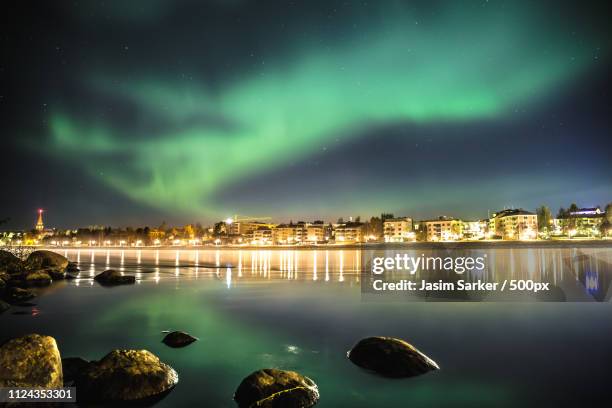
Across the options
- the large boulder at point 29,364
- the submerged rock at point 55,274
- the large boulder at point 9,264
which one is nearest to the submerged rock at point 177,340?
the large boulder at point 29,364

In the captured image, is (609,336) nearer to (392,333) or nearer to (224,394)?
(392,333)

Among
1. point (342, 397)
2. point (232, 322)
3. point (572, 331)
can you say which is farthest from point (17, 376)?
point (572, 331)

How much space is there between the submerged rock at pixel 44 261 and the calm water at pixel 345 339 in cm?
1820

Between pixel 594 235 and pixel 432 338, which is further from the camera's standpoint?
pixel 594 235

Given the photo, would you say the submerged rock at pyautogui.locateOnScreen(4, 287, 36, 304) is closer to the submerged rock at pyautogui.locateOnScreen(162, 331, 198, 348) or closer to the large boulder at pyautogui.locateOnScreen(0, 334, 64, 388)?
the submerged rock at pyautogui.locateOnScreen(162, 331, 198, 348)

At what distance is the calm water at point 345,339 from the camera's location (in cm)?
1158

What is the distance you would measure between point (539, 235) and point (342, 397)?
21569 cm

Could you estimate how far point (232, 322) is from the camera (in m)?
21.9

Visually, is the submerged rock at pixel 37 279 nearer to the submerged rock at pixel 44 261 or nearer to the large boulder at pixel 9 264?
the large boulder at pixel 9 264

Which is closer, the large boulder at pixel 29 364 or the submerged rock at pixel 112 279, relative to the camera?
the large boulder at pixel 29 364

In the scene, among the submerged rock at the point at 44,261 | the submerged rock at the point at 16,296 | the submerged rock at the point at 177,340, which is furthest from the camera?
the submerged rock at the point at 44,261

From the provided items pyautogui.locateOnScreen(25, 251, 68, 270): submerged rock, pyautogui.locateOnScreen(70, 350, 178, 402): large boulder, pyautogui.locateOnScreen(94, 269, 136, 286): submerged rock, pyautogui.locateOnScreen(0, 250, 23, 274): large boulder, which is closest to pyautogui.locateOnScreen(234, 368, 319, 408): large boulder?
pyautogui.locateOnScreen(70, 350, 178, 402): large boulder

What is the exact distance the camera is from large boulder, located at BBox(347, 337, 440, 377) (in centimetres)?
1239

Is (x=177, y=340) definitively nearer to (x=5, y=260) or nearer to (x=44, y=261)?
(x=5, y=260)
